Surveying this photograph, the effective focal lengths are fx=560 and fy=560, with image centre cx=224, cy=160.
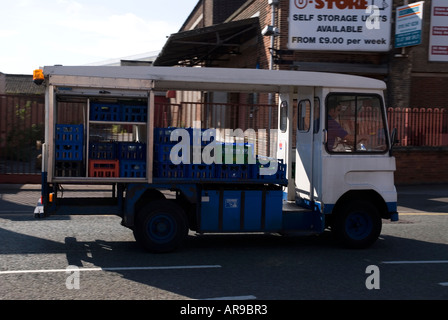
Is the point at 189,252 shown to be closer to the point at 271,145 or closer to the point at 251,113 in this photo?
the point at 271,145

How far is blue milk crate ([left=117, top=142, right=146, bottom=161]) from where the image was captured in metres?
7.67

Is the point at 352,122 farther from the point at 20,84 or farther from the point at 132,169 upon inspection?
the point at 20,84

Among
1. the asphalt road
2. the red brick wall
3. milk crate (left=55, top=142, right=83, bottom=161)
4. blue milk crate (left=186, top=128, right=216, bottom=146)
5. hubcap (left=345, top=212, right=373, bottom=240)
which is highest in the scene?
the red brick wall

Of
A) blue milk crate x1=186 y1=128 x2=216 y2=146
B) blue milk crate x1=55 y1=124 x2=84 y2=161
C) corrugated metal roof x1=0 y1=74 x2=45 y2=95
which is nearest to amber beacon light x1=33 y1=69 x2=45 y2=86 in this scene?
blue milk crate x1=55 y1=124 x2=84 y2=161

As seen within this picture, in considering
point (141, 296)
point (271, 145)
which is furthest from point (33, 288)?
point (271, 145)

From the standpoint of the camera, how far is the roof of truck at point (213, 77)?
735cm

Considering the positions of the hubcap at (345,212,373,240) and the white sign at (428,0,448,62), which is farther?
the white sign at (428,0,448,62)

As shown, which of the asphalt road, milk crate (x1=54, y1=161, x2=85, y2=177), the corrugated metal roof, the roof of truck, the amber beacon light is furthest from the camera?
the corrugated metal roof

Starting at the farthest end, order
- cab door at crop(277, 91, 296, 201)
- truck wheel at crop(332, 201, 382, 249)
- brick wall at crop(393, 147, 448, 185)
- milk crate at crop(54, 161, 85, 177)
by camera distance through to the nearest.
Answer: brick wall at crop(393, 147, 448, 185) → cab door at crop(277, 91, 296, 201) → truck wheel at crop(332, 201, 382, 249) → milk crate at crop(54, 161, 85, 177)

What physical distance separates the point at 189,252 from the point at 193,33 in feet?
38.5

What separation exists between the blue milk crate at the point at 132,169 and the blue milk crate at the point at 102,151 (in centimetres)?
20

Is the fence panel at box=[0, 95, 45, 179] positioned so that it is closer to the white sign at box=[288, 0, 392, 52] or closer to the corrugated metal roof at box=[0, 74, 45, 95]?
the white sign at box=[288, 0, 392, 52]

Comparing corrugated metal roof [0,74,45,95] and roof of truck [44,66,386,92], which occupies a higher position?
corrugated metal roof [0,74,45,95]

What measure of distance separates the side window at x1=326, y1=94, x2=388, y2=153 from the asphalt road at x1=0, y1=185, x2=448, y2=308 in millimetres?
1575
